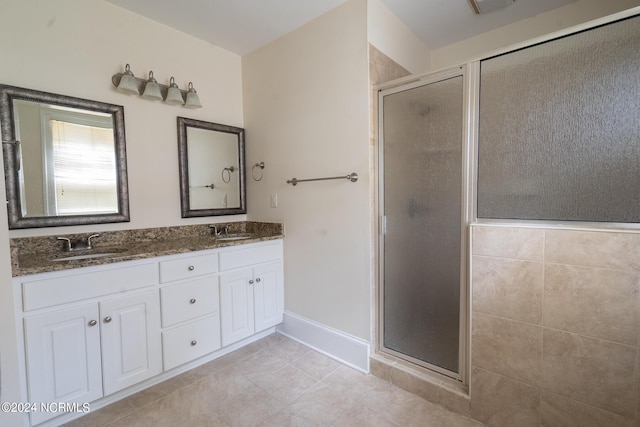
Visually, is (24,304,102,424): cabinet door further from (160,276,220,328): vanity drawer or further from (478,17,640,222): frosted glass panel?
(478,17,640,222): frosted glass panel

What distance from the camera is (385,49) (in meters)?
2.07

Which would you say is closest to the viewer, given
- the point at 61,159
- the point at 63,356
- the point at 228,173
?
the point at 63,356

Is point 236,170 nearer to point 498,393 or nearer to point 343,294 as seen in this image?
point 343,294

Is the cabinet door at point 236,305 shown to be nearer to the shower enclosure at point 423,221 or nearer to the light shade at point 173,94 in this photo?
the shower enclosure at point 423,221

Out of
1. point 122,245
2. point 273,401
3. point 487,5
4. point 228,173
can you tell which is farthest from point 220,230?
point 487,5

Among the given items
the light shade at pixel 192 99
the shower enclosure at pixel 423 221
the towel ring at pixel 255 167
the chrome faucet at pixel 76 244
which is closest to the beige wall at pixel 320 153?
the towel ring at pixel 255 167

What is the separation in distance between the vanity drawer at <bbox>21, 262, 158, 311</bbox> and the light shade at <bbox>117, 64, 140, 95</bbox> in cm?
125

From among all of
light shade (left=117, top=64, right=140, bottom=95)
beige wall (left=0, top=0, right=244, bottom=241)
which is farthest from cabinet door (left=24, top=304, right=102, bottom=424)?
light shade (left=117, top=64, right=140, bottom=95)

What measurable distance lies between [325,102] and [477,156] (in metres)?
1.13

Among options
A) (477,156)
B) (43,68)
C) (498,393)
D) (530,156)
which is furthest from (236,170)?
(498,393)

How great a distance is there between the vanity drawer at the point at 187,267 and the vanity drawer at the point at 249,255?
83mm

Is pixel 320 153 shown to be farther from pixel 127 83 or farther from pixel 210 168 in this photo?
pixel 127 83

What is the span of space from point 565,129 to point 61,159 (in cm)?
287

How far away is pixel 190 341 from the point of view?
78.6 inches
